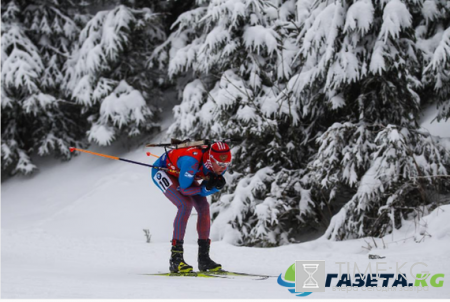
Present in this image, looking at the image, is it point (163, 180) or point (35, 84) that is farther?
point (35, 84)

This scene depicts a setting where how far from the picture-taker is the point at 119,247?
346 inches

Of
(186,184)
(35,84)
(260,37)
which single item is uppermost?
(35,84)

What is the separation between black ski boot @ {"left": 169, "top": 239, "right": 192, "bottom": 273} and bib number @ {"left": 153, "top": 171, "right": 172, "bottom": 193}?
2.24 feet

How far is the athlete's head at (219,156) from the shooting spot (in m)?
5.82

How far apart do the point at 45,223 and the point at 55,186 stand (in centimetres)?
344

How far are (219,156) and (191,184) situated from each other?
1.82ft

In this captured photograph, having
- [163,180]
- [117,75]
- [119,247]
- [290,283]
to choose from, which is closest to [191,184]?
[163,180]

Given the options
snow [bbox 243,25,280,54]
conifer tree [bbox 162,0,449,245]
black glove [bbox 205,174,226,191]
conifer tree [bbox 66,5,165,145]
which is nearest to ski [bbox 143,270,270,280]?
black glove [bbox 205,174,226,191]

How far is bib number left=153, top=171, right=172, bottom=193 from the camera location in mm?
6355

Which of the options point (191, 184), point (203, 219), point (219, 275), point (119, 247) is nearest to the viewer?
point (219, 275)

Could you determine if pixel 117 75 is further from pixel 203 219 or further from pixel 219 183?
pixel 219 183

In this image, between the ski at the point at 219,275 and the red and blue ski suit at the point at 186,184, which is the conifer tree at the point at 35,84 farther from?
the ski at the point at 219,275

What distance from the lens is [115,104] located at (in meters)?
14.2

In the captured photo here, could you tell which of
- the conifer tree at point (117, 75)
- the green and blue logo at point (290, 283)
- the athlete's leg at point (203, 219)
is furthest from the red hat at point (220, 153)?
the conifer tree at point (117, 75)
